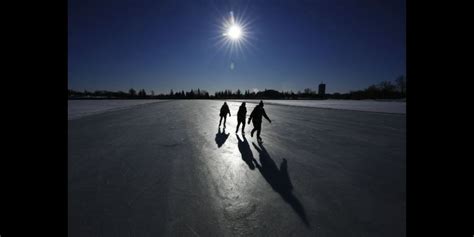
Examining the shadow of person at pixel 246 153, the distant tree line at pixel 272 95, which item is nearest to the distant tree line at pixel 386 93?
the distant tree line at pixel 272 95

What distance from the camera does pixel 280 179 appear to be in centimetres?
345

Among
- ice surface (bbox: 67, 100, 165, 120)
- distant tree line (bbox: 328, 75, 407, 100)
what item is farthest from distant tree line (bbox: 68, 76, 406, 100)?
ice surface (bbox: 67, 100, 165, 120)

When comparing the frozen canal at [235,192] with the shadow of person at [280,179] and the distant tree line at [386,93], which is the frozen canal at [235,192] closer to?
the shadow of person at [280,179]

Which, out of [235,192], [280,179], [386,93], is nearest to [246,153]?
[280,179]

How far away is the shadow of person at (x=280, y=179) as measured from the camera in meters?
2.57

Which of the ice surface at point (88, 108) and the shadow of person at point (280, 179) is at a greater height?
the ice surface at point (88, 108)

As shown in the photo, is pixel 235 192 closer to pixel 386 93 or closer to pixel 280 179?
pixel 280 179

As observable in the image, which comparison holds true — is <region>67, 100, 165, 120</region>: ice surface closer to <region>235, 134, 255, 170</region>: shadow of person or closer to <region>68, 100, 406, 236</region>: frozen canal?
<region>68, 100, 406, 236</region>: frozen canal

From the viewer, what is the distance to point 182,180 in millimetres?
3412

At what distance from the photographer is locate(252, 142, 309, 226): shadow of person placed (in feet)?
8.45

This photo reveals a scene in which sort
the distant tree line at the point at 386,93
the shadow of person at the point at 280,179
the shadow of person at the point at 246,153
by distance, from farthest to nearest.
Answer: the distant tree line at the point at 386,93 < the shadow of person at the point at 246,153 < the shadow of person at the point at 280,179

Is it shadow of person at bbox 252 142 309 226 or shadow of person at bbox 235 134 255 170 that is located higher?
shadow of person at bbox 235 134 255 170
